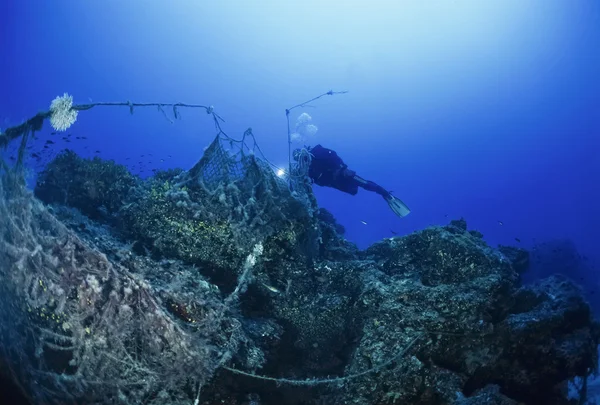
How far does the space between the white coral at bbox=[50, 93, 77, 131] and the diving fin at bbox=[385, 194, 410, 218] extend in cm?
967

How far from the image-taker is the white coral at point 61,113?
5.68m

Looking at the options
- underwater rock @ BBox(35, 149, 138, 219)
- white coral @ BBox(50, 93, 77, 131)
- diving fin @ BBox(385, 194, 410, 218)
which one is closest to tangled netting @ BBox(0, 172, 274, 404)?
white coral @ BBox(50, 93, 77, 131)

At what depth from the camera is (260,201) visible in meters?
6.81

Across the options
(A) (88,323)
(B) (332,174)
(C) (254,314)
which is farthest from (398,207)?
(A) (88,323)

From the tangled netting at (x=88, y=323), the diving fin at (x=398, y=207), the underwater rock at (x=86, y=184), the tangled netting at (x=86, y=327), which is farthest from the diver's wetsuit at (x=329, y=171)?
the tangled netting at (x=86, y=327)

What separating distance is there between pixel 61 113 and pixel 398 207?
993 cm

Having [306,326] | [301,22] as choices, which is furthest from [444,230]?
[301,22]

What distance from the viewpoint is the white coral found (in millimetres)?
5676

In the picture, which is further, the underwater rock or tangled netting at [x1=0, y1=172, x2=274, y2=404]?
the underwater rock

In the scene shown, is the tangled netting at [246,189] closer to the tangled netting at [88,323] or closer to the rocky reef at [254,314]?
the rocky reef at [254,314]

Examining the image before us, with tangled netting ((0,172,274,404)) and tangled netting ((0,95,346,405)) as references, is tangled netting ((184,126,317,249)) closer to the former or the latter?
tangled netting ((0,95,346,405))

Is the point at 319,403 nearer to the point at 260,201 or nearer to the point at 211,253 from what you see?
the point at 211,253

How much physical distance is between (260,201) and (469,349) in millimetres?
4403

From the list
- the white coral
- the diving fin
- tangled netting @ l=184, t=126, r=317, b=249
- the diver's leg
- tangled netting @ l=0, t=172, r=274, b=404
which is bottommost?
tangled netting @ l=0, t=172, r=274, b=404
